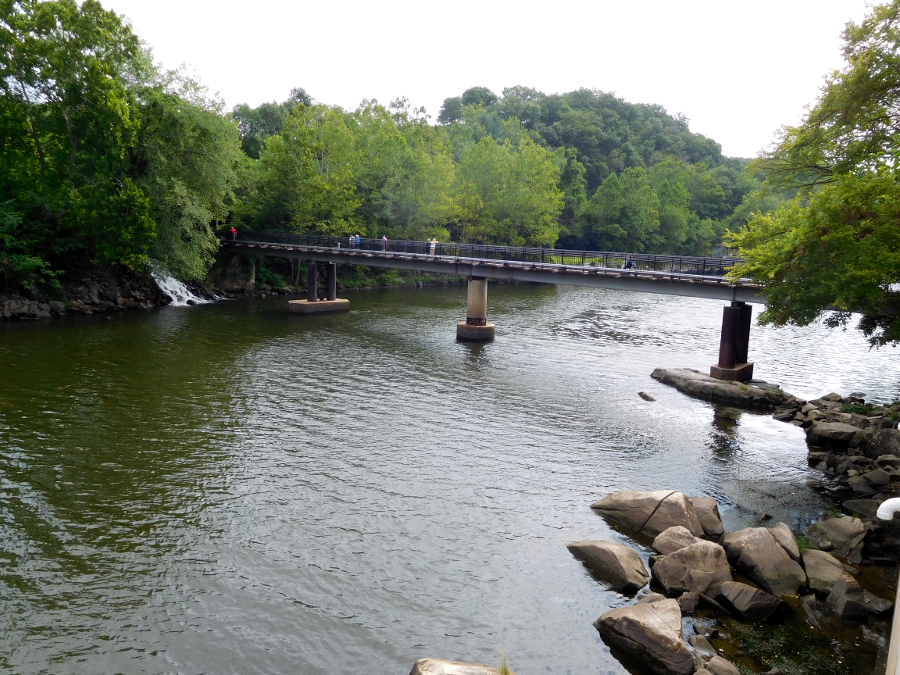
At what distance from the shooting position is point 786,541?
13.5 metres

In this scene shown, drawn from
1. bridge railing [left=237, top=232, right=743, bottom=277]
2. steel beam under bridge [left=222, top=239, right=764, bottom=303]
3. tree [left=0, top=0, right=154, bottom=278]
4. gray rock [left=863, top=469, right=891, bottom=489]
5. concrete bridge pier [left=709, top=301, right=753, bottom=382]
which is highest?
tree [left=0, top=0, right=154, bottom=278]

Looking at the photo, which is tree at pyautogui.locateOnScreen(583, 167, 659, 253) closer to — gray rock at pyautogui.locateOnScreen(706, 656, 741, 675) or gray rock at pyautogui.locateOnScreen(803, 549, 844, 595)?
gray rock at pyautogui.locateOnScreen(803, 549, 844, 595)

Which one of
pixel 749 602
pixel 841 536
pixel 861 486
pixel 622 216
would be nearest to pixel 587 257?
pixel 861 486

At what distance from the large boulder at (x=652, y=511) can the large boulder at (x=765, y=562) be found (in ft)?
3.78

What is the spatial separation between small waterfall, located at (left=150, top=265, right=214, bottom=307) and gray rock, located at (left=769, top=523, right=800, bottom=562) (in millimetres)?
47489

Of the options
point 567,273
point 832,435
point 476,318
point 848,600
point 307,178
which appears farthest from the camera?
point 307,178

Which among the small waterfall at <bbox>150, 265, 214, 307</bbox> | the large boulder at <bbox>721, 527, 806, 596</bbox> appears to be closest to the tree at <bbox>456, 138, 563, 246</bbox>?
the small waterfall at <bbox>150, 265, 214, 307</bbox>

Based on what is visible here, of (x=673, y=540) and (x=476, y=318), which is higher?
(x=476, y=318)

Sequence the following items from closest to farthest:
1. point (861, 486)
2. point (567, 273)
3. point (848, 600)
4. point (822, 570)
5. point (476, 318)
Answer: point (848, 600)
point (822, 570)
point (861, 486)
point (567, 273)
point (476, 318)

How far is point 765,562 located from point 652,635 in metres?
4.00

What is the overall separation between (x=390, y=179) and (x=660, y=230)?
5698 cm

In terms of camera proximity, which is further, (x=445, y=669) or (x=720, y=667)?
(x=720, y=667)

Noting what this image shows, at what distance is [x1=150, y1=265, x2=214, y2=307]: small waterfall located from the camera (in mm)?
51516

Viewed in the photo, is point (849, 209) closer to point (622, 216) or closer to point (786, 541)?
point (786, 541)
